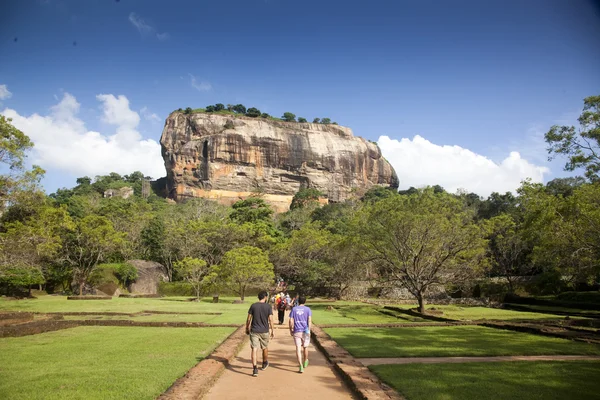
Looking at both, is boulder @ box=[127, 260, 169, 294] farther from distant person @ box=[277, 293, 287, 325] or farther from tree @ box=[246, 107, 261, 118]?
tree @ box=[246, 107, 261, 118]

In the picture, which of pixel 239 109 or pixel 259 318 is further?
pixel 239 109

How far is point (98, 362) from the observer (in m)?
7.43

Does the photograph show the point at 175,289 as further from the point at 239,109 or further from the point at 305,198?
the point at 239,109

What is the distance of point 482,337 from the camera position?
11.7 metres

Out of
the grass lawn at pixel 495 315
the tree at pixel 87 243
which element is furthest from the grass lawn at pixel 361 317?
the tree at pixel 87 243

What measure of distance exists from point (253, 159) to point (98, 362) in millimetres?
91261

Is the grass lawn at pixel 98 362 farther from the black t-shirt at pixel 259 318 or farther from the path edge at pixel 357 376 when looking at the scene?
the path edge at pixel 357 376

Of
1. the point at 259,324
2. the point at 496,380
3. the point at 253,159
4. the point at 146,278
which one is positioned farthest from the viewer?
the point at 253,159

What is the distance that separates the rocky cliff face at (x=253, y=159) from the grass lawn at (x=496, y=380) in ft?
290

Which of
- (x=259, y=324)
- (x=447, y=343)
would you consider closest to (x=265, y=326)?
(x=259, y=324)

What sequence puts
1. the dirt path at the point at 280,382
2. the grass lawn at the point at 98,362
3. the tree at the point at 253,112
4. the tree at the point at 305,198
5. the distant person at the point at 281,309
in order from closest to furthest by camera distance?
the grass lawn at the point at 98,362 < the dirt path at the point at 280,382 < the distant person at the point at 281,309 < the tree at the point at 305,198 < the tree at the point at 253,112

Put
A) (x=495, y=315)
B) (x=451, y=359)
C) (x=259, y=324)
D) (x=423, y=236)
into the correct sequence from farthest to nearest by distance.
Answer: (x=423, y=236) → (x=495, y=315) → (x=451, y=359) → (x=259, y=324)

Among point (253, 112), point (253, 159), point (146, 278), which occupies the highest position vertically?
point (253, 112)

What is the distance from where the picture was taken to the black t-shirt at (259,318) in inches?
276
